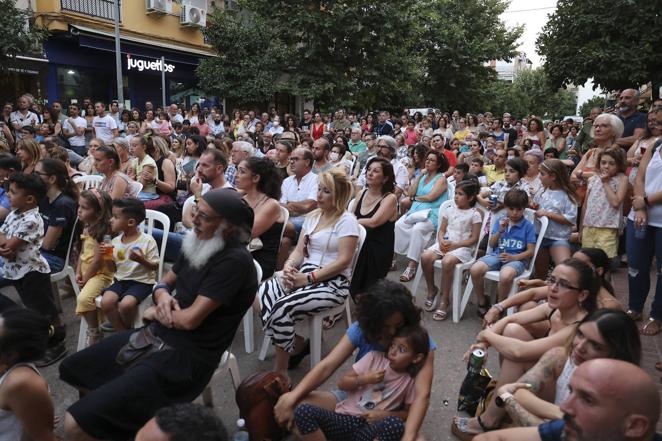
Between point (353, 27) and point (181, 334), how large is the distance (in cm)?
1653

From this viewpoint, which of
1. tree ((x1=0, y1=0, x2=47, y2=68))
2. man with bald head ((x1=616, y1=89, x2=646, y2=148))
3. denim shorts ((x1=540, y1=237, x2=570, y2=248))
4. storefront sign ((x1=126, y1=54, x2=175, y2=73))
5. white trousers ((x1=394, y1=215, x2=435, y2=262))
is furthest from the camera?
storefront sign ((x1=126, y1=54, x2=175, y2=73))

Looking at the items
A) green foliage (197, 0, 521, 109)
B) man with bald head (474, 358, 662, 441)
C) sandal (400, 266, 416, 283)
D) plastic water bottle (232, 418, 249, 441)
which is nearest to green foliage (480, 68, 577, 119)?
green foliage (197, 0, 521, 109)

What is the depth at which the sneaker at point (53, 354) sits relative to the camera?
3619mm

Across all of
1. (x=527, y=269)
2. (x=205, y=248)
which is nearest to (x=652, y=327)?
(x=527, y=269)

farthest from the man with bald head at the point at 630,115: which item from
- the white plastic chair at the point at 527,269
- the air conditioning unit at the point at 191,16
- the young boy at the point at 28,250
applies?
the air conditioning unit at the point at 191,16

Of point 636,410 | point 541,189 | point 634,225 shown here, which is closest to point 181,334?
point 636,410

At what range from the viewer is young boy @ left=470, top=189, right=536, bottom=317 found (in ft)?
14.3

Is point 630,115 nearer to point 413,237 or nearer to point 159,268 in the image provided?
point 413,237

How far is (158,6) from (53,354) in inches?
688

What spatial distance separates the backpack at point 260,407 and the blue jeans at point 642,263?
10.7 feet

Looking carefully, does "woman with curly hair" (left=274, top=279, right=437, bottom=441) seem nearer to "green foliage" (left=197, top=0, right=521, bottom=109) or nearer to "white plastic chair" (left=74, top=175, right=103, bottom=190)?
"white plastic chair" (left=74, top=175, right=103, bottom=190)

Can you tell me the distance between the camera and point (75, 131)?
1084 cm

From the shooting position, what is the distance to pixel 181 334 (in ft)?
8.28

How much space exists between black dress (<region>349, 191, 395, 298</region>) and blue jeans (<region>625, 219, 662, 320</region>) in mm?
2041
